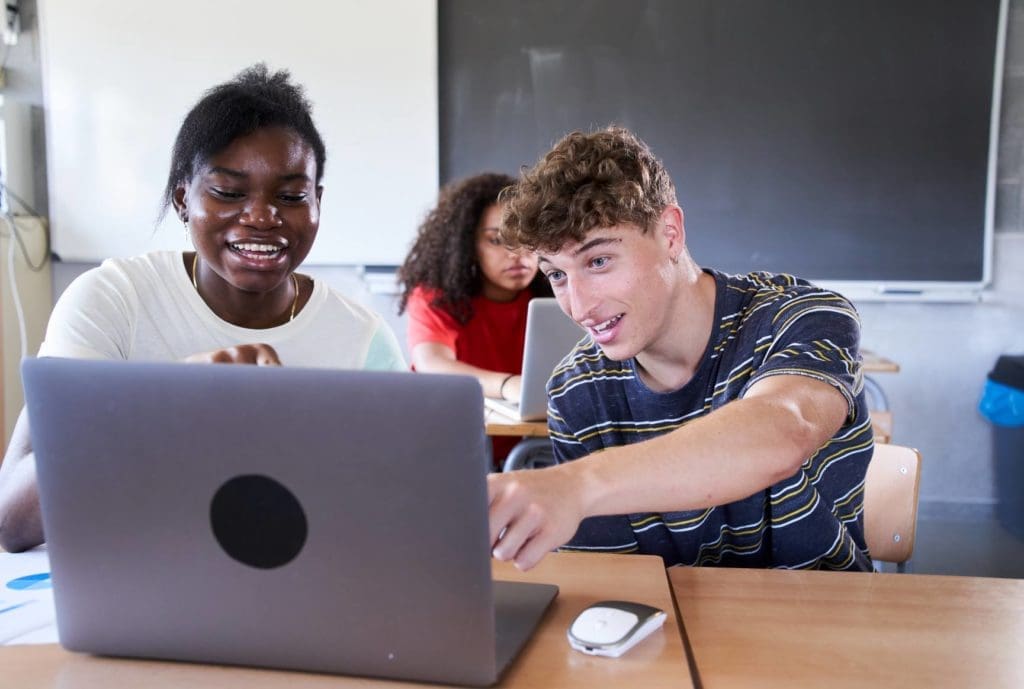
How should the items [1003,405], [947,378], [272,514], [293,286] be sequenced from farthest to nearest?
1. [947,378]
2. [1003,405]
3. [293,286]
4. [272,514]

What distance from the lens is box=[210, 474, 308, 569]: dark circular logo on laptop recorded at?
72 centimetres

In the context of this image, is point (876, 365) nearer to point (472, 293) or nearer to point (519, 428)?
point (472, 293)

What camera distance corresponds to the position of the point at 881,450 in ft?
5.15

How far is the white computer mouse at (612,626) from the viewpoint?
32.9 inches

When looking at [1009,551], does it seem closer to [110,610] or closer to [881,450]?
[881,450]

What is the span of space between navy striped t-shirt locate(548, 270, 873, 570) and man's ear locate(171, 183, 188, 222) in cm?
69

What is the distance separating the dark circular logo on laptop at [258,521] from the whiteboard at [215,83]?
3088 millimetres

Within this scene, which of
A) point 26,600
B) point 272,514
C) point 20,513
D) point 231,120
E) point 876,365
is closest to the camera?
point 272,514

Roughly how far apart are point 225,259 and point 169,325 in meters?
0.15

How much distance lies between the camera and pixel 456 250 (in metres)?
2.87

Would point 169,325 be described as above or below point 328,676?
above

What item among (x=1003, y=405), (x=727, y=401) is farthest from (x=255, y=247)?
(x=1003, y=405)

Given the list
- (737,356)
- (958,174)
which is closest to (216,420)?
(737,356)

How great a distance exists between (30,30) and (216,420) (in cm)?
371
